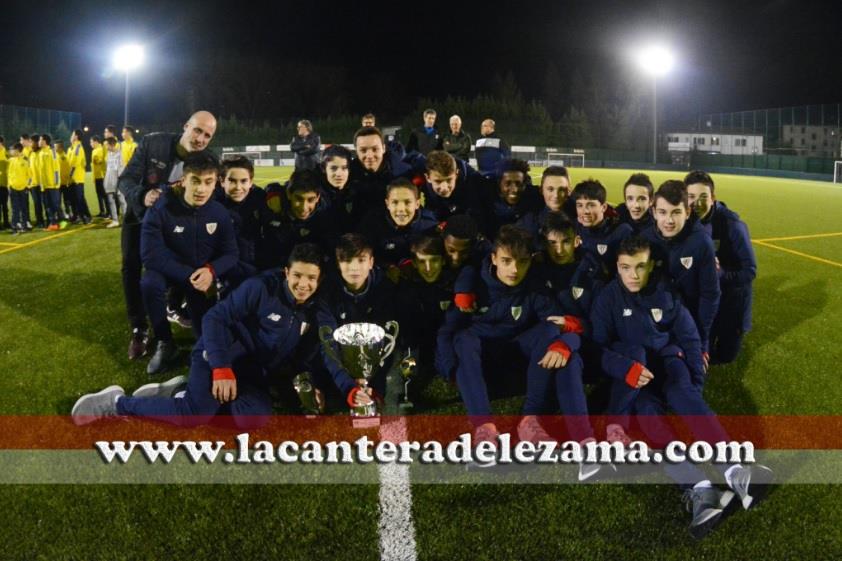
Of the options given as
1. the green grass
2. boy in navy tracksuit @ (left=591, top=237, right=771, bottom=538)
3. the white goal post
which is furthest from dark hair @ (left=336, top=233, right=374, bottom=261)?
the white goal post

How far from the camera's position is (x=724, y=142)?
53.6m

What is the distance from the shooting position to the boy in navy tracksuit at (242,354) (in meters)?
3.57

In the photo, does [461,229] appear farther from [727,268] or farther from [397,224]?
[727,268]

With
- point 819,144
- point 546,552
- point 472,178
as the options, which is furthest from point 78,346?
point 819,144

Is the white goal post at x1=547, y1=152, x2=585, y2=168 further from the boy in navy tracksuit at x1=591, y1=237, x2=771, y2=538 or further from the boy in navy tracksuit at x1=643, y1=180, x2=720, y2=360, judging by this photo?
the boy in navy tracksuit at x1=591, y1=237, x2=771, y2=538

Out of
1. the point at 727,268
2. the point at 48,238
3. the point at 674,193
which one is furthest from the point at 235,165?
the point at 48,238

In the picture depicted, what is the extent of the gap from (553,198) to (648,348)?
1.67 m

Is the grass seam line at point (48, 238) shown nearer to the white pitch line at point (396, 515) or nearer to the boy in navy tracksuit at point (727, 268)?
the white pitch line at point (396, 515)

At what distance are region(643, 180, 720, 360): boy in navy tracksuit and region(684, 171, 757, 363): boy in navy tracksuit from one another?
1.48 feet

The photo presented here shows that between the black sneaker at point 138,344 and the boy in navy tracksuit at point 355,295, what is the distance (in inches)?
70.2

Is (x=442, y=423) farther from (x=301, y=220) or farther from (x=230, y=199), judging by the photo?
(x=230, y=199)

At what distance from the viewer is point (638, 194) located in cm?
465

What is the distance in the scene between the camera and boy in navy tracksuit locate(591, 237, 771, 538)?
3.31 m

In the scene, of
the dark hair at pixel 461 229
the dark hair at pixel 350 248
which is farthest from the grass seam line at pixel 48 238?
the dark hair at pixel 461 229
